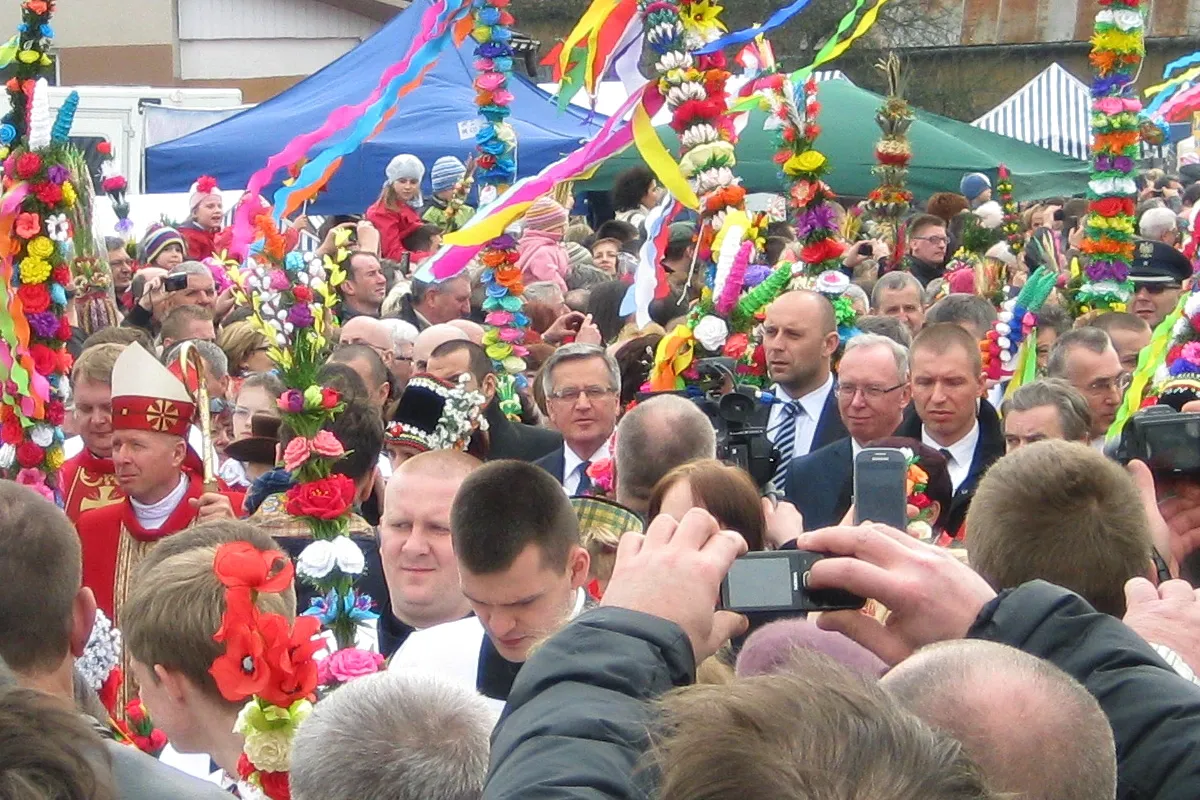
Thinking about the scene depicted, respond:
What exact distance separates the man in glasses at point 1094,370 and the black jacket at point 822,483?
1.04m

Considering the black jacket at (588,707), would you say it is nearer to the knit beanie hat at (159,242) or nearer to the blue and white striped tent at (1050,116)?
Answer: the knit beanie hat at (159,242)

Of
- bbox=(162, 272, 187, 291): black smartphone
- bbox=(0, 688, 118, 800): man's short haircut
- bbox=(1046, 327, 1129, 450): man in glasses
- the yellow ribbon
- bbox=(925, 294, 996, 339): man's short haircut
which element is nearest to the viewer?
bbox=(0, 688, 118, 800): man's short haircut

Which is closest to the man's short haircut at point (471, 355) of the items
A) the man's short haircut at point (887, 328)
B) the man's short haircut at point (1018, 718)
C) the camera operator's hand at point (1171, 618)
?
the man's short haircut at point (887, 328)

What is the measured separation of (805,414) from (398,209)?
6.69 metres

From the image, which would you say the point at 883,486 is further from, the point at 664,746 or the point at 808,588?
the point at 664,746

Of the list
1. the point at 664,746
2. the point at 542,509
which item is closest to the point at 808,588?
the point at 664,746

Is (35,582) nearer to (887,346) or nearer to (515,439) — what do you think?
(515,439)

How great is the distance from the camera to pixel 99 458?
21.4ft

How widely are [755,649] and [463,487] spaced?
1333 mm

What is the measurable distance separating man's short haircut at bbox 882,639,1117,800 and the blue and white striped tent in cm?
2222

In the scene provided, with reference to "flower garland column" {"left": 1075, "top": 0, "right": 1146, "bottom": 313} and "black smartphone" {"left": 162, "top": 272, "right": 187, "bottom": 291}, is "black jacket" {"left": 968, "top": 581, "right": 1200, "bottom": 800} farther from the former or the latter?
"black smartphone" {"left": 162, "top": 272, "right": 187, "bottom": 291}

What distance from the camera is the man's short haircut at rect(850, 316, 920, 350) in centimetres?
819

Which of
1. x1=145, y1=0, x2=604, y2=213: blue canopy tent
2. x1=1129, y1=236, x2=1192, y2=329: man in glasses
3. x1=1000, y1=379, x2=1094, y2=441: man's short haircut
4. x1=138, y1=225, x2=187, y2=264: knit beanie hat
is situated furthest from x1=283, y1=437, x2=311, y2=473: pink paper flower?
x1=145, y1=0, x2=604, y2=213: blue canopy tent

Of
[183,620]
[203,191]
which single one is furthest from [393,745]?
[203,191]
